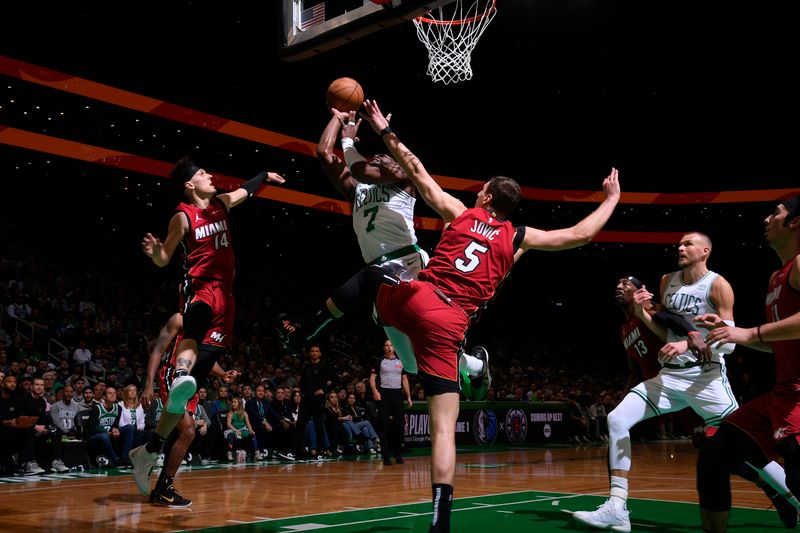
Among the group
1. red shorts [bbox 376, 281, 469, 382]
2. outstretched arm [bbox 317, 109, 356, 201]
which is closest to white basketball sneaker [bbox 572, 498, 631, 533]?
red shorts [bbox 376, 281, 469, 382]

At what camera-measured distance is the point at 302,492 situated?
6.95m

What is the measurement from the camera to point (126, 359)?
46.9ft

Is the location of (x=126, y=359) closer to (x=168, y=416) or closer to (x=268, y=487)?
(x=268, y=487)

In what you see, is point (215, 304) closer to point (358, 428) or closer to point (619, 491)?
point (619, 491)

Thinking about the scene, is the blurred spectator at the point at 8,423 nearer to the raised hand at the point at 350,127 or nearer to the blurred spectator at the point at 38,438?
the blurred spectator at the point at 38,438

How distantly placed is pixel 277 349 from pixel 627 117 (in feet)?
44.0

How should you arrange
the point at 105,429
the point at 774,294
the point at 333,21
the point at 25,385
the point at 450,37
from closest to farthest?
1. the point at 774,294
2. the point at 333,21
3. the point at 25,385
4. the point at 105,429
5. the point at 450,37

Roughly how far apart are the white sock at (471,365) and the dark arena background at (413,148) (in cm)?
372

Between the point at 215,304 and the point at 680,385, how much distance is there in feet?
11.9

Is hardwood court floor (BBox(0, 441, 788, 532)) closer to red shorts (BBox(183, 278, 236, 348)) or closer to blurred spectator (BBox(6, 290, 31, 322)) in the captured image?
red shorts (BBox(183, 278, 236, 348))

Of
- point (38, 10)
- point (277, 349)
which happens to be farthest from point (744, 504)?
point (38, 10)

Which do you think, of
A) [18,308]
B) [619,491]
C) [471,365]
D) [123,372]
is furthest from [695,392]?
[18,308]

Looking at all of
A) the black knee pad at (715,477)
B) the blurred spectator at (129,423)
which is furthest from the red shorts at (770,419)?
the blurred spectator at (129,423)

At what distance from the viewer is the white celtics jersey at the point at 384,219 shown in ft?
16.8
